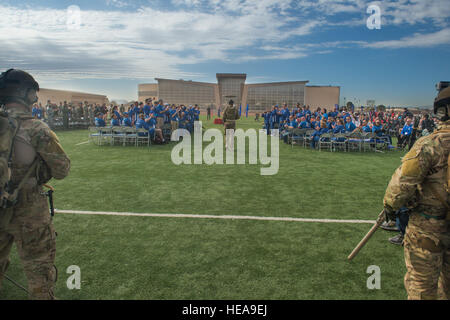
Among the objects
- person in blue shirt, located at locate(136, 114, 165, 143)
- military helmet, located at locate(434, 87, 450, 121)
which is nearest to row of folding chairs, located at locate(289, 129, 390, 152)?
person in blue shirt, located at locate(136, 114, 165, 143)

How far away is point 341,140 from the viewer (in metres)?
14.5

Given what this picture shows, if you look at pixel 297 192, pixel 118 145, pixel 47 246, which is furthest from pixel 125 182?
pixel 118 145

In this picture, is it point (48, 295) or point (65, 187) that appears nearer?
point (48, 295)

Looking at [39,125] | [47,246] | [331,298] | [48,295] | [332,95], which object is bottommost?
[331,298]

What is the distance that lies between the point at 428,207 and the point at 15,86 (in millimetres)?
3679

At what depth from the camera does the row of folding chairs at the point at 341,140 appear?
13898 mm

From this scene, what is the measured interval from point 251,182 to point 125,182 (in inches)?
134

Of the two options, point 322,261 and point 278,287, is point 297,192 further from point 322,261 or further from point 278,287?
point 278,287

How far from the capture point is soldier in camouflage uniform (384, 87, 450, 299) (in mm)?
2268

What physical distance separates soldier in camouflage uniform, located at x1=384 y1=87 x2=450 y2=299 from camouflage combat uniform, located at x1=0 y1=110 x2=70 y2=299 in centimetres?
302

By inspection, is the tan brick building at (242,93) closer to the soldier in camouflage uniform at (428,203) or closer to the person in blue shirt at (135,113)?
the person in blue shirt at (135,113)

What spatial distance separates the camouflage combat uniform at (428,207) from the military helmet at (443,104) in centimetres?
7

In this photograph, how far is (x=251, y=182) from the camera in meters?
7.93

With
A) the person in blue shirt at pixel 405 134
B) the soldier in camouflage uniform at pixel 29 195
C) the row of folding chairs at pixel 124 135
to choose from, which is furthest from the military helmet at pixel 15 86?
the person in blue shirt at pixel 405 134
